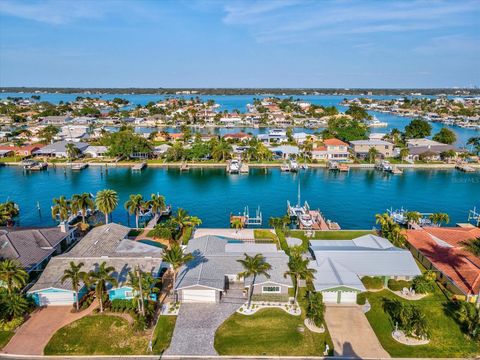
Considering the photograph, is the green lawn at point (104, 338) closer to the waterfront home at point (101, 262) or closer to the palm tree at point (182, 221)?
the waterfront home at point (101, 262)

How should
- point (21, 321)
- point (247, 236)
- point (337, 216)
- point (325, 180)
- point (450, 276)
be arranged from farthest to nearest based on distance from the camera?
point (325, 180), point (337, 216), point (247, 236), point (450, 276), point (21, 321)

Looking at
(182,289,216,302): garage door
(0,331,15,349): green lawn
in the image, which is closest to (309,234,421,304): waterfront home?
(182,289,216,302): garage door

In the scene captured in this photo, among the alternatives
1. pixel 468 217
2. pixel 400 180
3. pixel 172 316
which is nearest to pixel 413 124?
pixel 400 180

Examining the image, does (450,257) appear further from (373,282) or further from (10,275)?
(10,275)

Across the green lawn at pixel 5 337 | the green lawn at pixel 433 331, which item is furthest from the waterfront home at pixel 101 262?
the green lawn at pixel 433 331

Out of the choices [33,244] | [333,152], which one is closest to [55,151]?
[33,244]

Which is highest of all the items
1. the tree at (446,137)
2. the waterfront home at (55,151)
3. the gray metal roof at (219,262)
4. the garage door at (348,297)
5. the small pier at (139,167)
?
the tree at (446,137)

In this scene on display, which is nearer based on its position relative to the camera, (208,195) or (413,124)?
(208,195)

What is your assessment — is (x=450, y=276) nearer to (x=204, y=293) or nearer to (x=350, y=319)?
(x=350, y=319)
